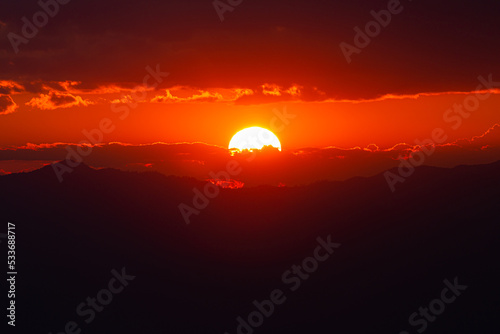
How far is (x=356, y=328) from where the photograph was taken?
7692 inches

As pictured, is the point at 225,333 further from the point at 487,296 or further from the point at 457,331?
the point at 487,296

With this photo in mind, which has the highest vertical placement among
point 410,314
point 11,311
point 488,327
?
point 11,311

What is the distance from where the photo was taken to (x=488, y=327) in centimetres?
18012

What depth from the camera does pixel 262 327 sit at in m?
195

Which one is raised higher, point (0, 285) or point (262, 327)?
point (0, 285)

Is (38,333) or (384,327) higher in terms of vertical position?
(38,333)

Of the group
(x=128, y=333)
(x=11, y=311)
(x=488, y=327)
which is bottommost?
(x=488, y=327)

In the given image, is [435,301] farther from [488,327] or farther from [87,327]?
[87,327]

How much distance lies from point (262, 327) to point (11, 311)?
86.8m

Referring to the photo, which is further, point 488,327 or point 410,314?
point 410,314

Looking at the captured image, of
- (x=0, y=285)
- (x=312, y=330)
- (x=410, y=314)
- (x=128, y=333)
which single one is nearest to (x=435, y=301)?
(x=410, y=314)

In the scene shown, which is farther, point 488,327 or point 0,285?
point 0,285

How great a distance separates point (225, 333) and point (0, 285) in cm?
8046

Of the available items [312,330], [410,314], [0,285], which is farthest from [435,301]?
[0,285]
